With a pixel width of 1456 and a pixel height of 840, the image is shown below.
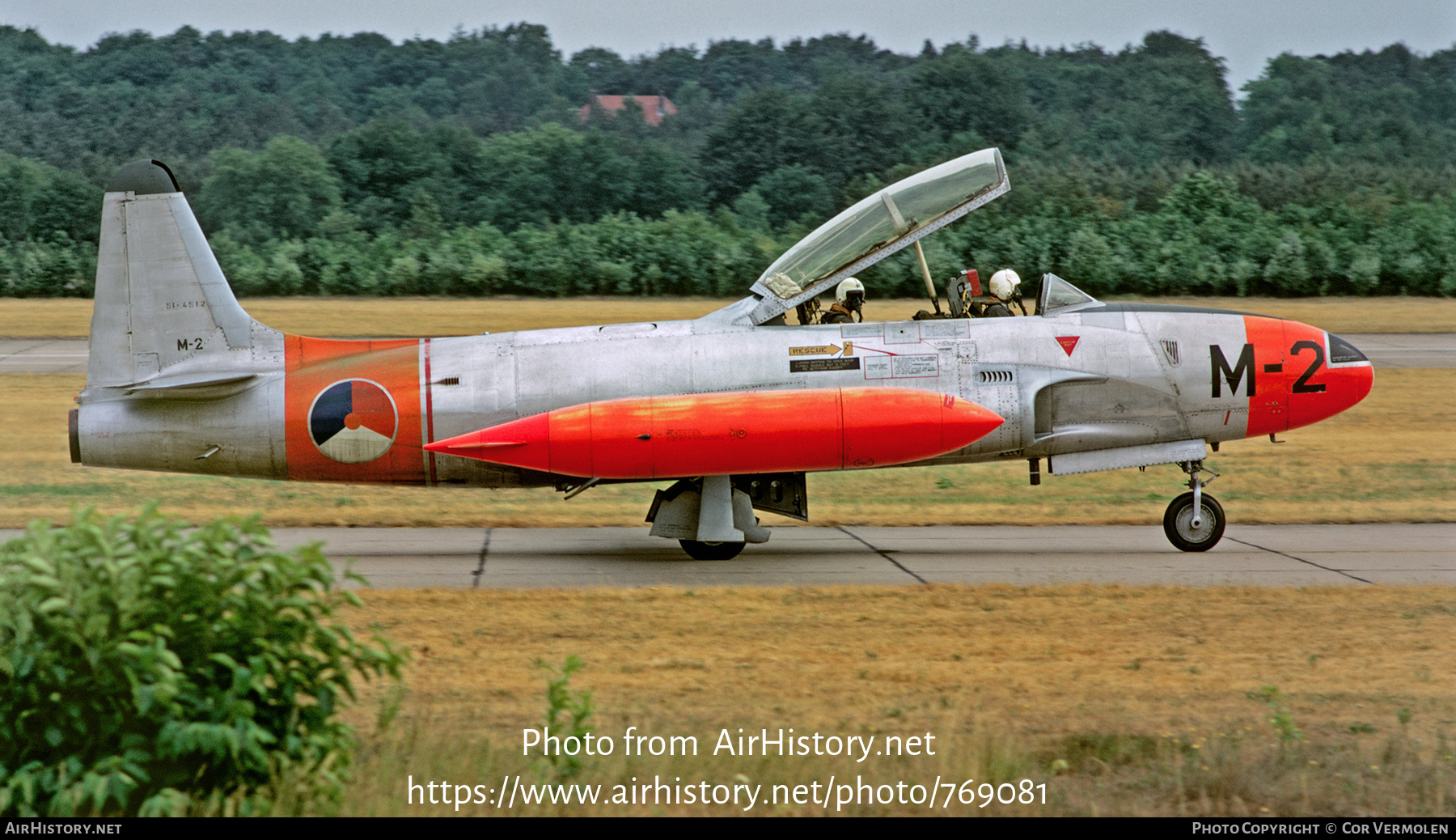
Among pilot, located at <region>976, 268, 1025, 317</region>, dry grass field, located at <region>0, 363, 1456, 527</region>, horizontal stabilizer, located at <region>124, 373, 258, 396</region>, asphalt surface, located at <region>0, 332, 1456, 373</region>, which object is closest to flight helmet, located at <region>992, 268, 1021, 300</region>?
pilot, located at <region>976, 268, 1025, 317</region>

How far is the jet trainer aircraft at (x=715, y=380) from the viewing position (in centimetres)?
1212

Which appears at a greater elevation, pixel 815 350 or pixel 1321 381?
pixel 815 350

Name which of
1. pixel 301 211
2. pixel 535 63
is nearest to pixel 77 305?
pixel 301 211

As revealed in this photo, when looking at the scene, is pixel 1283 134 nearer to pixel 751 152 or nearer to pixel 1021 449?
pixel 751 152

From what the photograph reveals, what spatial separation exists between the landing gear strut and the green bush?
9.60 m

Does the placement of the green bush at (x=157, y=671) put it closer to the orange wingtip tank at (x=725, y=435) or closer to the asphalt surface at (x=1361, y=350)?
the orange wingtip tank at (x=725, y=435)

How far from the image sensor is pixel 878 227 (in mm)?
12719

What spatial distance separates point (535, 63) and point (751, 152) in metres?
48.3

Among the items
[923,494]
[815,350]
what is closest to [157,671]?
[815,350]

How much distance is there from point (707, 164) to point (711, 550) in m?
42.2

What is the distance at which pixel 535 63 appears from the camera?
3816 inches

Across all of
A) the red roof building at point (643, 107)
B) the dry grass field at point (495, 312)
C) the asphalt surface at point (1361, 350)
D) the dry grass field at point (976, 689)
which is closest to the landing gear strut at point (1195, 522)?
the dry grass field at point (976, 689)

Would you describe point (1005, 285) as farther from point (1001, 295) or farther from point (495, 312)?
point (495, 312)

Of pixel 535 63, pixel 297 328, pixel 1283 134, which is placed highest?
pixel 535 63
